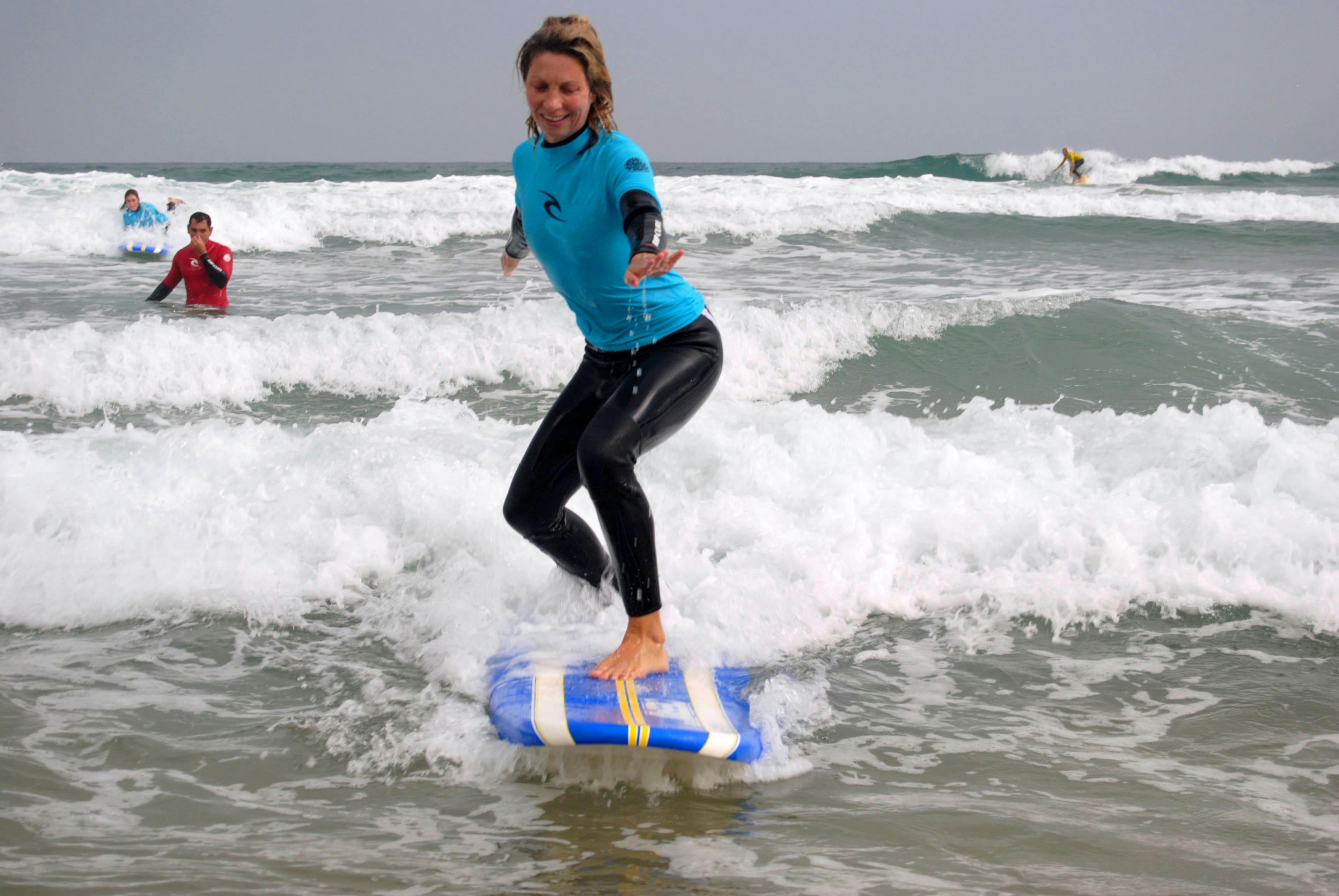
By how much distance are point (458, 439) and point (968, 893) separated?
402 centimetres

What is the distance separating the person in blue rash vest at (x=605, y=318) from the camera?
2.79 m

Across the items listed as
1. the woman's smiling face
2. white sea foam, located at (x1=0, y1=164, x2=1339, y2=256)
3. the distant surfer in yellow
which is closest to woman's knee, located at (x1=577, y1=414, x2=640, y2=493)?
the woman's smiling face

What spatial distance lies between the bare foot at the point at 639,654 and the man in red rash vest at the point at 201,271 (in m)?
8.48

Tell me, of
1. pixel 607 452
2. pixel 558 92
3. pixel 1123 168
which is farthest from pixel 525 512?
pixel 1123 168

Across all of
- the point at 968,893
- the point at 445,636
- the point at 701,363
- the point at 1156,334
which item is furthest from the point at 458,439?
the point at 1156,334

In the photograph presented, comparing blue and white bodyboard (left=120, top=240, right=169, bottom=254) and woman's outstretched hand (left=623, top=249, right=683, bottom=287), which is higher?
blue and white bodyboard (left=120, top=240, right=169, bottom=254)

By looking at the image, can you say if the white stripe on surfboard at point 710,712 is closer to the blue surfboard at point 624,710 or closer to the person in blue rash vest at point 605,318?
the blue surfboard at point 624,710

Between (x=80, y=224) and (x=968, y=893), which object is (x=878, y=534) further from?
(x=80, y=224)

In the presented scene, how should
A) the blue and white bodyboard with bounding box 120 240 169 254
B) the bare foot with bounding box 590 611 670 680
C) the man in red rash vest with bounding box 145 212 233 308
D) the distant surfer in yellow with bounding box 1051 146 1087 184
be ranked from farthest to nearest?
1. the distant surfer in yellow with bounding box 1051 146 1087 184
2. the blue and white bodyboard with bounding box 120 240 169 254
3. the man in red rash vest with bounding box 145 212 233 308
4. the bare foot with bounding box 590 611 670 680

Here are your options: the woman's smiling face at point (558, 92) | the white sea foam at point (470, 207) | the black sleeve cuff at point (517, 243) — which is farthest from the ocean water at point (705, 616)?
the white sea foam at point (470, 207)

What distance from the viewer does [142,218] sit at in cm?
1683

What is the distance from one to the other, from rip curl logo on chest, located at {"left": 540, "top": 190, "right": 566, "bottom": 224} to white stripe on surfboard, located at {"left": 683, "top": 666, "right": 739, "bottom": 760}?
1.44 meters

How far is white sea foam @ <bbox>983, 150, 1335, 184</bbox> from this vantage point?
129 ft

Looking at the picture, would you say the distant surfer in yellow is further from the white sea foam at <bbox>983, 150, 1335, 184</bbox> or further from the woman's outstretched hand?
the woman's outstretched hand
